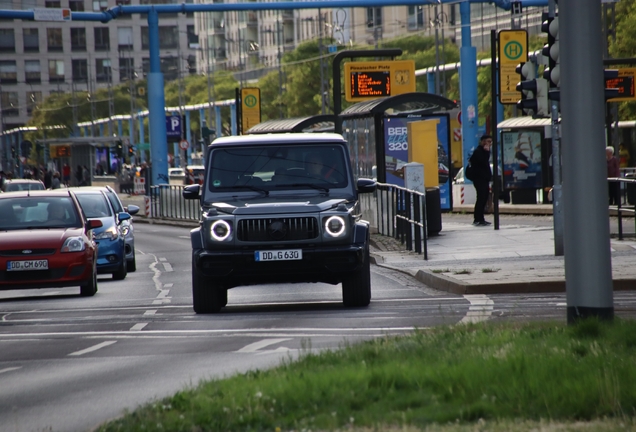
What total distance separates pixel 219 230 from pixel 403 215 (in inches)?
451

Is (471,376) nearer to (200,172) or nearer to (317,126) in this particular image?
(317,126)

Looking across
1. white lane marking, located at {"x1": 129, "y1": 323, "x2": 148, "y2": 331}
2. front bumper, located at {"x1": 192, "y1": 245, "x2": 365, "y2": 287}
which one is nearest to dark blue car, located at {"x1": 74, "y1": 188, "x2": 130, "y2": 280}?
front bumper, located at {"x1": 192, "y1": 245, "x2": 365, "y2": 287}

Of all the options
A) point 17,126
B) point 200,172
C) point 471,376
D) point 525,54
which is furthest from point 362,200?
point 17,126

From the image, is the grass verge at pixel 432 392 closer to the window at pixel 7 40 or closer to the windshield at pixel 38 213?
the windshield at pixel 38 213

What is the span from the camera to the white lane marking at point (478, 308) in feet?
41.2

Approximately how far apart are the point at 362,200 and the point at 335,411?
2321 centimetres

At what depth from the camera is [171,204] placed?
49.2 meters

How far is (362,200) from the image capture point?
2994cm

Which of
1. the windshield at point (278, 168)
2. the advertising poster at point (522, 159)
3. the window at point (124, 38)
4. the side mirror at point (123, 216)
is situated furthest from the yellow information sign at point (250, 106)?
the window at point (124, 38)

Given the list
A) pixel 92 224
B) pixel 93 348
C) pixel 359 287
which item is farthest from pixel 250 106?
pixel 93 348

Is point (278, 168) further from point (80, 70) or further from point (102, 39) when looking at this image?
point (102, 39)

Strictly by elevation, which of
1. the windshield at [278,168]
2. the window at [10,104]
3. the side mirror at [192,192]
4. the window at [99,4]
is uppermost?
the window at [99,4]

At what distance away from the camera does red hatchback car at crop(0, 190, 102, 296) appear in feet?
60.7

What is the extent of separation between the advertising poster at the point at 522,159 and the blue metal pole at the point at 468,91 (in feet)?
34.7
